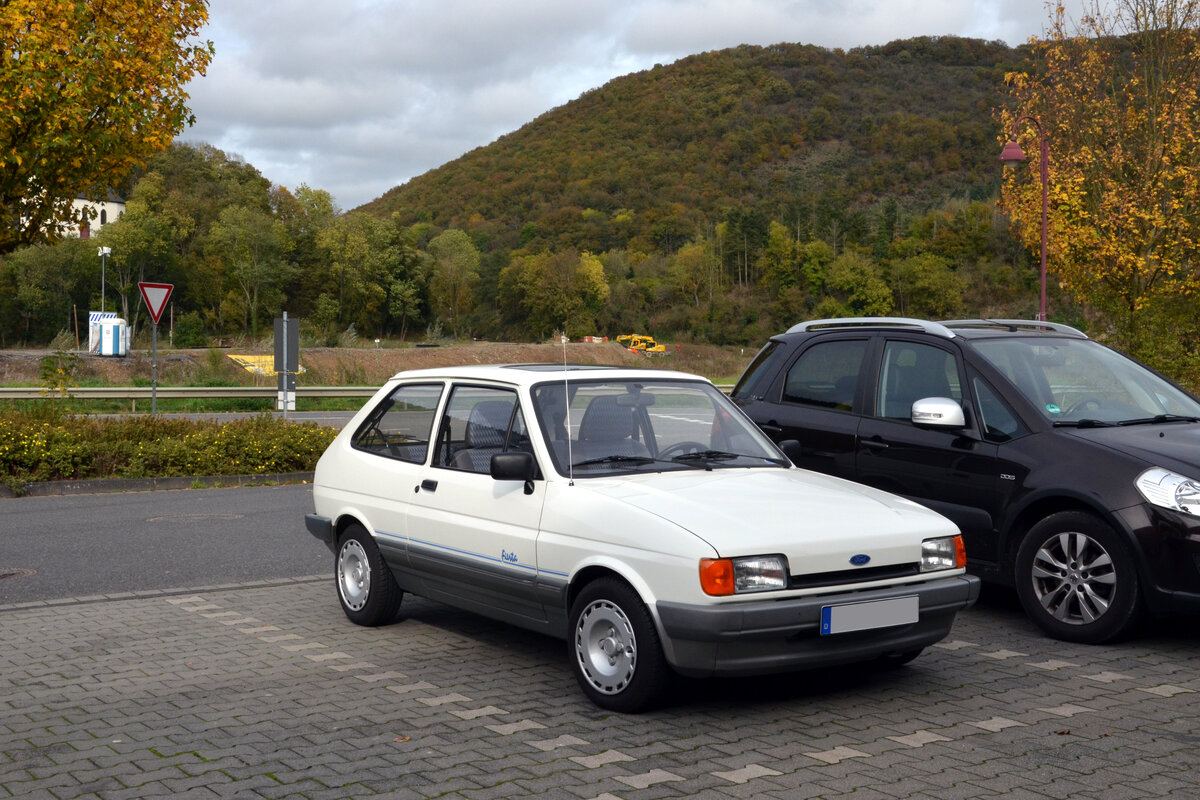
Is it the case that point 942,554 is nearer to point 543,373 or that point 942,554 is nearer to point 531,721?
point 531,721

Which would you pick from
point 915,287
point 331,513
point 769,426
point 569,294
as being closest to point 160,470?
point 331,513

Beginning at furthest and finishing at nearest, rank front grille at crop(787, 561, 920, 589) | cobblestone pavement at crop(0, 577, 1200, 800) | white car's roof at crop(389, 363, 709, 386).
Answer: white car's roof at crop(389, 363, 709, 386), front grille at crop(787, 561, 920, 589), cobblestone pavement at crop(0, 577, 1200, 800)

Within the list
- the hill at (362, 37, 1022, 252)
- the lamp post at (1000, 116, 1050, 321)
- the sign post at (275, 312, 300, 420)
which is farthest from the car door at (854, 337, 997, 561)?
the hill at (362, 37, 1022, 252)

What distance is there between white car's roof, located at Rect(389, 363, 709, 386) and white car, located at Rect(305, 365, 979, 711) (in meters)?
0.01

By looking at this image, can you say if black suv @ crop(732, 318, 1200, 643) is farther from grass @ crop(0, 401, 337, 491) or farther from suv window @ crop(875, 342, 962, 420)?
grass @ crop(0, 401, 337, 491)

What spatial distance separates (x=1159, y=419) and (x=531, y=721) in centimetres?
446

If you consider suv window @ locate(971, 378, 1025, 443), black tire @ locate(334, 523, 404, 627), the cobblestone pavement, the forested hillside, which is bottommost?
the cobblestone pavement

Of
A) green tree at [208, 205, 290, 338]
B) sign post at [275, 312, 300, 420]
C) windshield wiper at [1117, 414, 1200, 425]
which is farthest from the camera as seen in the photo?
green tree at [208, 205, 290, 338]

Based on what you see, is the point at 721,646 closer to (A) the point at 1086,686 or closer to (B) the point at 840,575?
(B) the point at 840,575

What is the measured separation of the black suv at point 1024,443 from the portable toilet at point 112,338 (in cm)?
4468

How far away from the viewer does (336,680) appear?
19.6ft

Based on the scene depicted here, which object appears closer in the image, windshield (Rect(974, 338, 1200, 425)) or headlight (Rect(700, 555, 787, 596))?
headlight (Rect(700, 555, 787, 596))

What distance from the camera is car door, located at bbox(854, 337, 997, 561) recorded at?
710cm

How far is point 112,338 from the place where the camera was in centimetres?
4859
